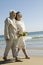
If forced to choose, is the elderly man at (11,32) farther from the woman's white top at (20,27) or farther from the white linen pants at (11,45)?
the woman's white top at (20,27)

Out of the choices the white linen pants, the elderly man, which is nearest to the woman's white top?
the elderly man

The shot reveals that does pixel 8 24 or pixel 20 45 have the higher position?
pixel 8 24

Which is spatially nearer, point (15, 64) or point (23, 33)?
point (15, 64)

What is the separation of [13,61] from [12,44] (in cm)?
59

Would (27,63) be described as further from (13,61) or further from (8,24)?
(8,24)

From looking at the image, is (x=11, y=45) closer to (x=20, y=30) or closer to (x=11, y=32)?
(x=11, y=32)

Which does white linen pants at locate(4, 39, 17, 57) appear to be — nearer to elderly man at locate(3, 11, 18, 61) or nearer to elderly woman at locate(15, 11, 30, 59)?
elderly man at locate(3, 11, 18, 61)

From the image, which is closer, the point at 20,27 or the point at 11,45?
the point at 11,45

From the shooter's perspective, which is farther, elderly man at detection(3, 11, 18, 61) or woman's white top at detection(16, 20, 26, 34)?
woman's white top at detection(16, 20, 26, 34)

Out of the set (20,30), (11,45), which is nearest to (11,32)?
(11,45)

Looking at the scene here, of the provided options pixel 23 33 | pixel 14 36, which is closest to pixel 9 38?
pixel 14 36

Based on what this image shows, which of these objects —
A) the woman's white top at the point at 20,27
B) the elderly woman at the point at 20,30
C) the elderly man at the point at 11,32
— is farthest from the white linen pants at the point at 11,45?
the woman's white top at the point at 20,27

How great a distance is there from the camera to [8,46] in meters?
7.84

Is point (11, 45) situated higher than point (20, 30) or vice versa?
point (20, 30)
